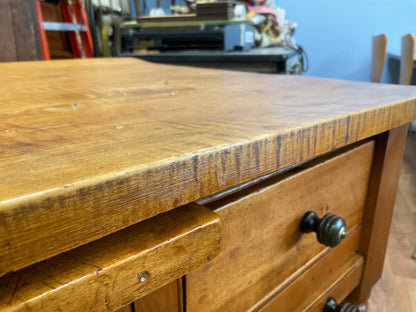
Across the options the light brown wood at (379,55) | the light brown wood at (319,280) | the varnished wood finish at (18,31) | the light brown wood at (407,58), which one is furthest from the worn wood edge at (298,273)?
the light brown wood at (379,55)

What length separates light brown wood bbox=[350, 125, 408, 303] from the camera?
483mm

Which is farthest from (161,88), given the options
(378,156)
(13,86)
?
(378,156)

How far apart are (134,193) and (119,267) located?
4 cm

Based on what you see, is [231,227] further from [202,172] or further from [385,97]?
[385,97]

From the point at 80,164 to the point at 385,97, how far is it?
0.34 meters

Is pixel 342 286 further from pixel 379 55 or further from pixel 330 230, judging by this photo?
pixel 379 55

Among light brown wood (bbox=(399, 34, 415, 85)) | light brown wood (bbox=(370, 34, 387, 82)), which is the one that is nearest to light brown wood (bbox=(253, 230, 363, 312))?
light brown wood (bbox=(399, 34, 415, 85))

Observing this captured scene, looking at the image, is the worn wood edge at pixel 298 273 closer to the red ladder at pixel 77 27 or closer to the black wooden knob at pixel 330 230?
the black wooden knob at pixel 330 230

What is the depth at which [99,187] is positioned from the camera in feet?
0.53

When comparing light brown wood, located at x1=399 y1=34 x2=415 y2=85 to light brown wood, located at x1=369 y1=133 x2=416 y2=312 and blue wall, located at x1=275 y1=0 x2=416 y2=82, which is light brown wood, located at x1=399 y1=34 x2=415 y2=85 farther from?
blue wall, located at x1=275 y1=0 x2=416 y2=82

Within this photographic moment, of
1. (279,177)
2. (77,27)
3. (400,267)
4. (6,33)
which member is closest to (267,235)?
(279,177)

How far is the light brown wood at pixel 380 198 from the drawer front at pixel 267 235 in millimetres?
51

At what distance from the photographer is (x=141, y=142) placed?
0.22 m

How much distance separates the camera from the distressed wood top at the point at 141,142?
15cm
